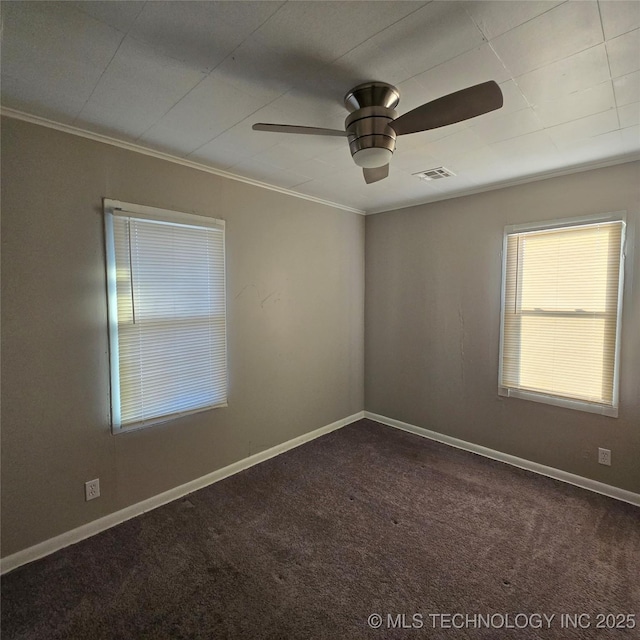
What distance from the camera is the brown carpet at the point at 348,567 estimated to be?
164cm

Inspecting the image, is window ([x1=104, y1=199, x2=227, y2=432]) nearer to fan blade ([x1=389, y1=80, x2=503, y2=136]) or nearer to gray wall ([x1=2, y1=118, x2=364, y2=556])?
gray wall ([x1=2, y1=118, x2=364, y2=556])

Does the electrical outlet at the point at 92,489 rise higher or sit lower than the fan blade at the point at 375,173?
lower

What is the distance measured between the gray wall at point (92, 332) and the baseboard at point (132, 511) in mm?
A: 46

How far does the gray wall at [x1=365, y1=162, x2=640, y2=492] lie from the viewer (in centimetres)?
258

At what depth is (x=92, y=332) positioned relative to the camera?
7.18ft

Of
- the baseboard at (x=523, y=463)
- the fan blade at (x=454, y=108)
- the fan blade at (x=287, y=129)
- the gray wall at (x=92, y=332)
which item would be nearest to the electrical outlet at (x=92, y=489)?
the gray wall at (x=92, y=332)

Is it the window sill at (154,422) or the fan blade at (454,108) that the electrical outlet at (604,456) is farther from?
the window sill at (154,422)

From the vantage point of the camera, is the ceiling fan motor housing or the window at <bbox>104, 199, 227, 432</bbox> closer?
the ceiling fan motor housing

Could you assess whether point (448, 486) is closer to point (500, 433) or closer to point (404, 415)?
point (500, 433)

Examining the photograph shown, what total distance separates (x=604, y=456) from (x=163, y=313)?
139 inches

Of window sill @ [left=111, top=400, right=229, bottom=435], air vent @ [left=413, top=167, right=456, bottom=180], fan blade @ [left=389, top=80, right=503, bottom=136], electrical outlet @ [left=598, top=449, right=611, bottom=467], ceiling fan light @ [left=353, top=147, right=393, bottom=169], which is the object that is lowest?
electrical outlet @ [left=598, top=449, right=611, bottom=467]

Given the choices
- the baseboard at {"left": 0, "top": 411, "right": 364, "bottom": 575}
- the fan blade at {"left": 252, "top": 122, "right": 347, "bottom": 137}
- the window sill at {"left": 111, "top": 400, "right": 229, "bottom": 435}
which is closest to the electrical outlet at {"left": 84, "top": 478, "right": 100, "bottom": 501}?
the baseboard at {"left": 0, "top": 411, "right": 364, "bottom": 575}

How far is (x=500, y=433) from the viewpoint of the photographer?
127 inches

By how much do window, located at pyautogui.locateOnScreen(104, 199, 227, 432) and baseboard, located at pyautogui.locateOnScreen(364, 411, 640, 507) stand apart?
2189 mm
